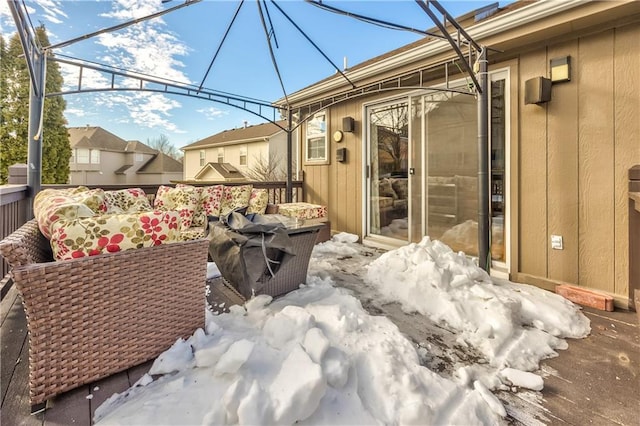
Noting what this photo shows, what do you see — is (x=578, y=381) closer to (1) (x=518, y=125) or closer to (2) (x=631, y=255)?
(2) (x=631, y=255)

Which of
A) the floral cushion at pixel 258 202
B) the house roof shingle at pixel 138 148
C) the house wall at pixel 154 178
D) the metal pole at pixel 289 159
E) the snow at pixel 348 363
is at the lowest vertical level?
the snow at pixel 348 363

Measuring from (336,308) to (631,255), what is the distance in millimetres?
2406

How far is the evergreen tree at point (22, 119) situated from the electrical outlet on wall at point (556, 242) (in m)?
12.2

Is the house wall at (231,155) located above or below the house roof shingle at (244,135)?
below

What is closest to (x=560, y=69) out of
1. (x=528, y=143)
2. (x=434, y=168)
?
(x=528, y=143)

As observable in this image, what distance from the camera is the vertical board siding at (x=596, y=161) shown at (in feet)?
8.50

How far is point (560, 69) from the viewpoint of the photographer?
2770 mm

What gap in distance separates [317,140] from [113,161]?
18879mm

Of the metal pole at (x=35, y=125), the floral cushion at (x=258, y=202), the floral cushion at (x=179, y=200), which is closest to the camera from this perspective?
the metal pole at (x=35, y=125)

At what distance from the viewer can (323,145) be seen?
5.46 meters

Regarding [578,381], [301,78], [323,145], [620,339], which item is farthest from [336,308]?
[301,78]

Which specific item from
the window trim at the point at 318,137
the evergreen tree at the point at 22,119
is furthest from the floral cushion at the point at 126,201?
the evergreen tree at the point at 22,119

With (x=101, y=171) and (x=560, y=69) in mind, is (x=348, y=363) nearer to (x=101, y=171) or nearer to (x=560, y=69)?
(x=560, y=69)

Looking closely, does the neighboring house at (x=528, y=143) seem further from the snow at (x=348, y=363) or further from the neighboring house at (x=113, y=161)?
the neighboring house at (x=113, y=161)
